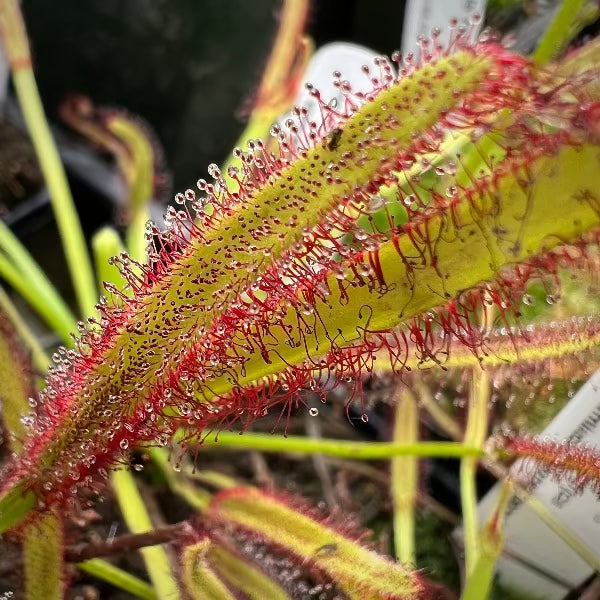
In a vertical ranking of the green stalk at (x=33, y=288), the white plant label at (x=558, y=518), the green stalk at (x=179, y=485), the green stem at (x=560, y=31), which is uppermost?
the green stalk at (x=33, y=288)

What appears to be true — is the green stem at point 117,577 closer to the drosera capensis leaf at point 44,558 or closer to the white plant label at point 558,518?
the drosera capensis leaf at point 44,558

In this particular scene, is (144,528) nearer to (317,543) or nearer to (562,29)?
(317,543)

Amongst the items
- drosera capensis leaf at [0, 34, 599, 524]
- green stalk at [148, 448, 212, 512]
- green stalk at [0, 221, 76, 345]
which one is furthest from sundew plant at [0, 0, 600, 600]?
green stalk at [0, 221, 76, 345]

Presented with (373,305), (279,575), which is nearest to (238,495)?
(279,575)

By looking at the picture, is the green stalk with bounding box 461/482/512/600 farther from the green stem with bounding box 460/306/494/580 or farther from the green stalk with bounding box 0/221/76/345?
the green stalk with bounding box 0/221/76/345

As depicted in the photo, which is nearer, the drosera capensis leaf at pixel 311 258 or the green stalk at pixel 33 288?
the drosera capensis leaf at pixel 311 258

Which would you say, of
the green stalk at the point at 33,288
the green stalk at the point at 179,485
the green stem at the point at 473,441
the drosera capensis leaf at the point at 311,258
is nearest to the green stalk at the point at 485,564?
the green stem at the point at 473,441

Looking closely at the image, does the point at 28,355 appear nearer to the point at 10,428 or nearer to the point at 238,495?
the point at 10,428

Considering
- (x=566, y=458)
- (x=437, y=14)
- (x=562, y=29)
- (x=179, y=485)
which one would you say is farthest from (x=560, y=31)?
(x=179, y=485)
